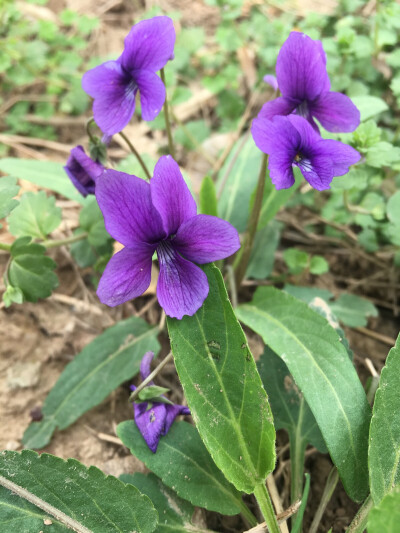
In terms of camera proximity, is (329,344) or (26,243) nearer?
(329,344)

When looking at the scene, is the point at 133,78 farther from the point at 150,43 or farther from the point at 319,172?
the point at 319,172

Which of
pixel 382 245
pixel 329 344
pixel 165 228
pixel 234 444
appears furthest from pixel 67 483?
pixel 382 245

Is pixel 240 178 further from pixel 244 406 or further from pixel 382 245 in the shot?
pixel 244 406

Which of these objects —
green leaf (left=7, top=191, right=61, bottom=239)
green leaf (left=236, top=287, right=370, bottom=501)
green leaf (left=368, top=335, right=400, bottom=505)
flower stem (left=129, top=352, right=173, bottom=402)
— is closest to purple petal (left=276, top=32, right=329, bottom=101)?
green leaf (left=236, top=287, right=370, bottom=501)

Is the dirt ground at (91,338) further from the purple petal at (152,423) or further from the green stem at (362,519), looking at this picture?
the purple petal at (152,423)

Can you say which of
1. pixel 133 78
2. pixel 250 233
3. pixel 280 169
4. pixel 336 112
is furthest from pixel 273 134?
pixel 250 233

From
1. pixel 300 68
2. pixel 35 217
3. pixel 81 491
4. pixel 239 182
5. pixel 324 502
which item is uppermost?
pixel 300 68
